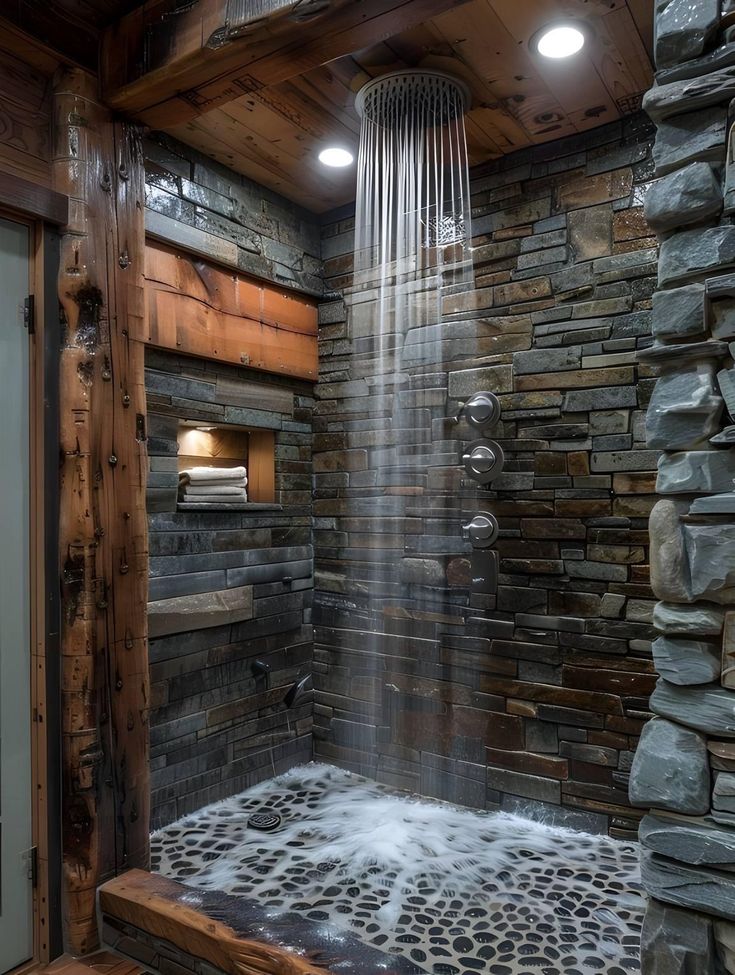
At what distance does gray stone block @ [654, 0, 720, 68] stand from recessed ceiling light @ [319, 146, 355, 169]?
60.5 inches

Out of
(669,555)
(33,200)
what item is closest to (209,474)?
(33,200)

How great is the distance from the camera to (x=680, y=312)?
1.20m

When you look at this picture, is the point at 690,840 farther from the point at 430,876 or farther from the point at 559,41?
the point at 559,41

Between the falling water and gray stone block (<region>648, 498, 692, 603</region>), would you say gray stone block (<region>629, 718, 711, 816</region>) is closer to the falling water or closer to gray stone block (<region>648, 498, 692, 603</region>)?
gray stone block (<region>648, 498, 692, 603</region>)

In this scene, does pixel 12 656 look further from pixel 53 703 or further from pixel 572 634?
pixel 572 634

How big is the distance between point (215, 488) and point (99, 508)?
80 cm

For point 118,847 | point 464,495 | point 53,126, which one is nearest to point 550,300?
point 464,495

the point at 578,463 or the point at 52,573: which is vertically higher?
the point at 578,463

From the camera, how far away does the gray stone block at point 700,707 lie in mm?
1119

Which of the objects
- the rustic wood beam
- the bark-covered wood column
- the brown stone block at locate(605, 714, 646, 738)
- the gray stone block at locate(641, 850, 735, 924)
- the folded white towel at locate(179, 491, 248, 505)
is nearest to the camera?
the gray stone block at locate(641, 850, 735, 924)

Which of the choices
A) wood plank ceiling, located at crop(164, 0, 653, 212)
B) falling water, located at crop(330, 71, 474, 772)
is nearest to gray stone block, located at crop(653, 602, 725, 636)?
falling water, located at crop(330, 71, 474, 772)

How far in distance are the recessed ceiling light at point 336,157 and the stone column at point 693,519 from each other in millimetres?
1550

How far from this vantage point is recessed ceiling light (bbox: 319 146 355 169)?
2.57 m

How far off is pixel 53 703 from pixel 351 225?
2.30m
